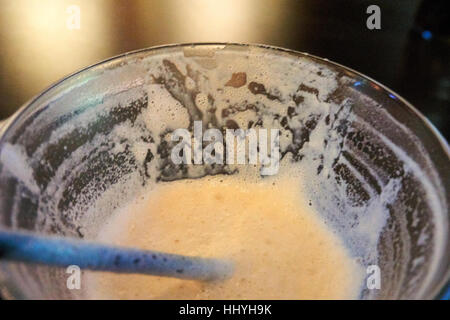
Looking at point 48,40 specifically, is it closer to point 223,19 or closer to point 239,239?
point 223,19

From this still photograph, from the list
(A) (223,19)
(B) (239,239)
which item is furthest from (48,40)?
(B) (239,239)

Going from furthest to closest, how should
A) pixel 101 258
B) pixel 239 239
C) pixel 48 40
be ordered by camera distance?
pixel 48 40, pixel 239 239, pixel 101 258

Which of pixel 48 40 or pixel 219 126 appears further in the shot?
pixel 48 40

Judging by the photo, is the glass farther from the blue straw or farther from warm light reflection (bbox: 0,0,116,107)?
warm light reflection (bbox: 0,0,116,107)

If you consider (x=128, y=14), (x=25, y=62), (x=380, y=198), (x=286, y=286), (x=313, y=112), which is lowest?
(x=286, y=286)

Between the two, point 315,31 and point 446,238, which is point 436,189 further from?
point 315,31

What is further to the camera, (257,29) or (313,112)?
(257,29)

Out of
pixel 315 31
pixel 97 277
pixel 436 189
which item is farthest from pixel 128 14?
A: pixel 436 189

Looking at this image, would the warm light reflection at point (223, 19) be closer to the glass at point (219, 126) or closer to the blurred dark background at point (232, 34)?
the blurred dark background at point (232, 34)
